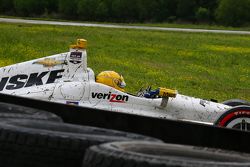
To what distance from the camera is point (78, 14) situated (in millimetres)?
89625

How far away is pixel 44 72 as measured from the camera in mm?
10562

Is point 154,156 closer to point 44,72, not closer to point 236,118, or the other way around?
point 236,118

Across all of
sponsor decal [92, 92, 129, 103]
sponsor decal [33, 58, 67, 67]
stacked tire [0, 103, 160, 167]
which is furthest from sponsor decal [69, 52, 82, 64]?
stacked tire [0, 103, 160, 167]

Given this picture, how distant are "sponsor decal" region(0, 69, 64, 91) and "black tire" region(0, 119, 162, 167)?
6580 millimetres

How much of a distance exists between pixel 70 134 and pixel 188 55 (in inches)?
1066

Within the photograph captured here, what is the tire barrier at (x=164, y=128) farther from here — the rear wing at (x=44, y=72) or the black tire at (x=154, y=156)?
the rear wing at (x=44, y=72)

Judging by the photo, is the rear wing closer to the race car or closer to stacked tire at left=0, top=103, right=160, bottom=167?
the race car

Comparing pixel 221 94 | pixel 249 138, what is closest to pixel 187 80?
pixel 221 94

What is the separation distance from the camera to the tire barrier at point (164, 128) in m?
4.56

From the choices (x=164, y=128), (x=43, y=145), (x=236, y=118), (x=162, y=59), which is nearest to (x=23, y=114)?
(x=43, y=145)

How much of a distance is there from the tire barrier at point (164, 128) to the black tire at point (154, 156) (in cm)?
75

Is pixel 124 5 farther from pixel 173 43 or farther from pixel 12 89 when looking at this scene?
pixel 12 89

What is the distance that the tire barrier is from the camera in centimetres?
456

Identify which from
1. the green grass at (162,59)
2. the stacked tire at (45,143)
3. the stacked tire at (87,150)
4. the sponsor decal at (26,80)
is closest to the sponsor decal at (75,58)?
the sponsor decal at (26,80)
